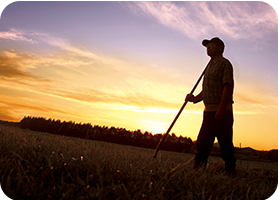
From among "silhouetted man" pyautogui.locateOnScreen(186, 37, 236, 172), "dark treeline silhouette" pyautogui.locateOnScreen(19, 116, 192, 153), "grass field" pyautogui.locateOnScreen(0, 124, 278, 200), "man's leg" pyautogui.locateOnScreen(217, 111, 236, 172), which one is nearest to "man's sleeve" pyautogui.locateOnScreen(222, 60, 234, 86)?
"silhouetted man" pyautogui.locateOnScreen(186, 37, 236, 172)

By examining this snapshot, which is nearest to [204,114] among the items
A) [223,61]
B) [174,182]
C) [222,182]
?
[223,61]

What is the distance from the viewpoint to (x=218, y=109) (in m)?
3.52

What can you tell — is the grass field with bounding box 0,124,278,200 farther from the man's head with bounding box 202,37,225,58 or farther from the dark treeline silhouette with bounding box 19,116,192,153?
the dark treeline silhouette with bounding box 19,116,192,153

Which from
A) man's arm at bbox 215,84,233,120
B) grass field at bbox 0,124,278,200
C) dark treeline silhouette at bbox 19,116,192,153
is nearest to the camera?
grass field at bbox 0,124,278,200

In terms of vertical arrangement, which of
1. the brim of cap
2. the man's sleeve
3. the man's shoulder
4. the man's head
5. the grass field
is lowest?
the grass field

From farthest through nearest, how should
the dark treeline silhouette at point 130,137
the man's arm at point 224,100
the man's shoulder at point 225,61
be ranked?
the dark treeline silhouette at point 130,137 → the man's shoulder at point 225,61 → the man's arm at point 224,100

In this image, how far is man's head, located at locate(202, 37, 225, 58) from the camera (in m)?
3.93

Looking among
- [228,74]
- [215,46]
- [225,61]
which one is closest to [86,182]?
[228,74]

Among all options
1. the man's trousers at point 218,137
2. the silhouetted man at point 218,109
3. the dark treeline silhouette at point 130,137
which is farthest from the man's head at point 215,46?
the dark treeline silhouette at point 130,137

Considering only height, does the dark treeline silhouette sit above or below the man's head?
below

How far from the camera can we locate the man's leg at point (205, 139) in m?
3.72

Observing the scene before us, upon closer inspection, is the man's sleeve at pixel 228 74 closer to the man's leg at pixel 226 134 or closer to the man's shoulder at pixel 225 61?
the man's shoulder at pixel 225 61

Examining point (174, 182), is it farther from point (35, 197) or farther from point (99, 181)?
point (35, 197)

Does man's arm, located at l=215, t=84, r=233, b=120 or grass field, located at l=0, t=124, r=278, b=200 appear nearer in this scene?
grass field, located at l=0, t=124, r=278, b=200
